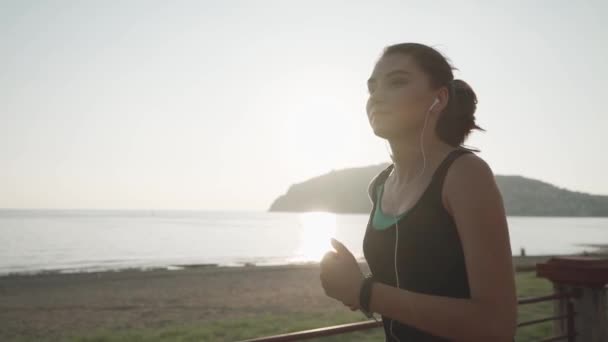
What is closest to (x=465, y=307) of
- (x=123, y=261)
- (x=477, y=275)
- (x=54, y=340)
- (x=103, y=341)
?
(x=477, y=275)

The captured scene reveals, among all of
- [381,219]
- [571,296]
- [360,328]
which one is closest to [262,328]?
[571,296]

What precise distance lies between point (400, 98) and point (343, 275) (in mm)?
580

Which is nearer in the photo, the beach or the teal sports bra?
the teal sports bra

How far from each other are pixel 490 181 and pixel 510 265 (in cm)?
23

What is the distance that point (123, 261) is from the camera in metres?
51.1

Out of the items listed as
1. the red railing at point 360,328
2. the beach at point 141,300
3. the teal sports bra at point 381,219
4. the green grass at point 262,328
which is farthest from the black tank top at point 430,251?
the beach at point 141,300

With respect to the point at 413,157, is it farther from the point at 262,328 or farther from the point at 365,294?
the point at 262,328

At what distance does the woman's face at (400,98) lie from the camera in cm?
142

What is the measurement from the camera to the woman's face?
1.42 meters

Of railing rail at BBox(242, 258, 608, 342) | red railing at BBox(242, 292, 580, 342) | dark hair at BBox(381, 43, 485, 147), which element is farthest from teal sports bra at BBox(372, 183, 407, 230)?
railing rail at BBox(242, 258, 608, 342)

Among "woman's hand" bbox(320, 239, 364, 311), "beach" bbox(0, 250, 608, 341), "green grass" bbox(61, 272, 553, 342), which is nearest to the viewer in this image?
"woman's hand" bbox(320, 239, 364, 311)

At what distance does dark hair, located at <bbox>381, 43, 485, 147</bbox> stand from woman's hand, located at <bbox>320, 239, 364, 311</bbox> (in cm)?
52

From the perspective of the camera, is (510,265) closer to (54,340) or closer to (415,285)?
(415,285)

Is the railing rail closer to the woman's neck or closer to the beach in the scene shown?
the woman's neck
